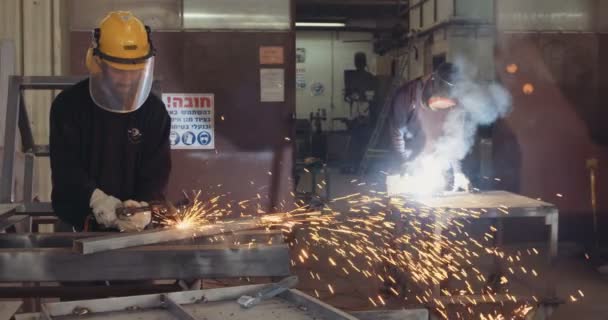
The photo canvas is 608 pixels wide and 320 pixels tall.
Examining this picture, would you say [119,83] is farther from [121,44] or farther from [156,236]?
[156,236]

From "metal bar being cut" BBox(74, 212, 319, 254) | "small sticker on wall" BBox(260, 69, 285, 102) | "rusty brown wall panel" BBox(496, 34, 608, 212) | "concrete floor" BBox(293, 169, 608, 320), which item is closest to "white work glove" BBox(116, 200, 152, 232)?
"metal bar being cut" BBox(74, 212, 319, 254)

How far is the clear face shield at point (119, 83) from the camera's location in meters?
3.20

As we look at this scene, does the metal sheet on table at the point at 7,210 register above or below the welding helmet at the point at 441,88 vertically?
below

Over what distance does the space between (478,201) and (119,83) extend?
8.74 feet

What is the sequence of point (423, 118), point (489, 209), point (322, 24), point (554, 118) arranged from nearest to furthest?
1. point (489, 209)
2. point (423, 118)
3. point (554, 118)
4. point (322, 24)

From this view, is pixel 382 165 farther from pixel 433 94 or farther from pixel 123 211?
pixel 123 211

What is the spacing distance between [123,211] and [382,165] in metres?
9.57

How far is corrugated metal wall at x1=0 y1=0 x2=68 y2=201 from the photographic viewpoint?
5758mm

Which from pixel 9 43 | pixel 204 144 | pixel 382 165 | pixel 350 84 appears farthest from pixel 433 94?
pixel 350 84

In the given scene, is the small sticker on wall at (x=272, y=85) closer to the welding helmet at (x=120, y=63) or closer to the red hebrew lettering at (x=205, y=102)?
the red hebrew lettering at (x=205, y=102)

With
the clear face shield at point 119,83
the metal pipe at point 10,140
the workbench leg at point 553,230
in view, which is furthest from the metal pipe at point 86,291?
the workbench leg at point 553,230

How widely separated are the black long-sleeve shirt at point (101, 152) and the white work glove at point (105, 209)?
0.43 ft

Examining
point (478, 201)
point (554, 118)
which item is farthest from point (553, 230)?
point (554, 118)

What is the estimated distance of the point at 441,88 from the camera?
5.25 m
